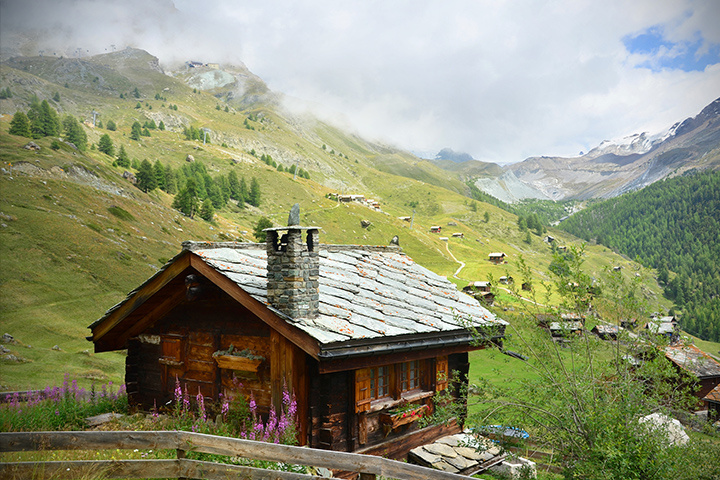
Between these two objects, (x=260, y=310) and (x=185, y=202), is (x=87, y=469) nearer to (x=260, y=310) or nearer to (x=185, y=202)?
(x=260, y=310)

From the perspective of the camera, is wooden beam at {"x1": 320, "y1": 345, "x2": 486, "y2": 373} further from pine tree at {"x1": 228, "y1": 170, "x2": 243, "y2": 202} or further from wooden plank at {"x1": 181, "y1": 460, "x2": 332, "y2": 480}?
pine tree at {"x1": 228, "y1": 170, "x2": 243, "y2": 202}

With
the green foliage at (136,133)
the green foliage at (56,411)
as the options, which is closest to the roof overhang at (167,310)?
the green foliage at (56,411)

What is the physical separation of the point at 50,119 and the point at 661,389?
418 ft

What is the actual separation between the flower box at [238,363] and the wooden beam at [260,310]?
136 cm

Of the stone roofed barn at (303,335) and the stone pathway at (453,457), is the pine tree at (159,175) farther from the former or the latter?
the stone pathway at (453,457)

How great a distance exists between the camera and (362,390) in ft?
34.4

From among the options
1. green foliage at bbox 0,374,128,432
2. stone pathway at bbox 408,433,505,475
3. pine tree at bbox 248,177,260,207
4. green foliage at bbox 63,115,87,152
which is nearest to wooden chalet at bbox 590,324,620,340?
stone pathway at bbox 408,433,505,475

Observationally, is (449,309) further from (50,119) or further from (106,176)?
(50,119)

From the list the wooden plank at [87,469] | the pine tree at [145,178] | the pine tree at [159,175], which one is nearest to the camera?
the wooden plank at [87,469]

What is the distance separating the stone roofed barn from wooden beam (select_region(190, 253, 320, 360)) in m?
0.02

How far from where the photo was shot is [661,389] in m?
7.64

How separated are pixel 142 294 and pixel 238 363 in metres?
3.06

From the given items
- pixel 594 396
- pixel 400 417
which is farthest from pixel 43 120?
pixel 594 396

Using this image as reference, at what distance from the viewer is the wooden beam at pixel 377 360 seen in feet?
29.6
